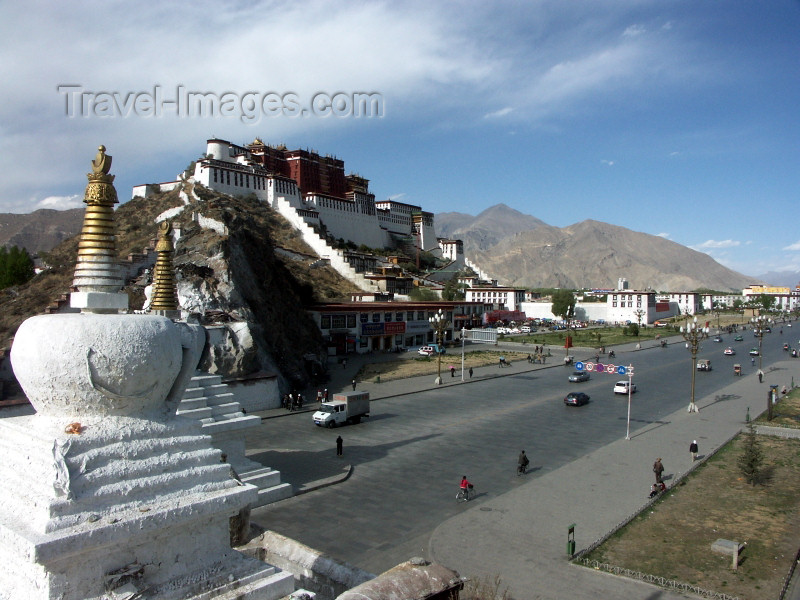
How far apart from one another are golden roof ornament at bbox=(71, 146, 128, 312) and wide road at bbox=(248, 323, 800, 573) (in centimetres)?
898

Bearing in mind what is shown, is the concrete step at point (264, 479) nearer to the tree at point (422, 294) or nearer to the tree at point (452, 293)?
the tree at point (422, 294)

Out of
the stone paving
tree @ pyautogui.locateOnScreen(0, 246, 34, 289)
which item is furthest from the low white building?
the stone paving

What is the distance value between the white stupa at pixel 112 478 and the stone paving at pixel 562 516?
8.23m

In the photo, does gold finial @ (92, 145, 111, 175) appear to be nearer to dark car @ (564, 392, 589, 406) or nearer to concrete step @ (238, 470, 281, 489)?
concrete step @ (238, 470, 281, 489)

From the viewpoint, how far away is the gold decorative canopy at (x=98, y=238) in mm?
5641

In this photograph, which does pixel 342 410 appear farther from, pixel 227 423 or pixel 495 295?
pixel 495 295

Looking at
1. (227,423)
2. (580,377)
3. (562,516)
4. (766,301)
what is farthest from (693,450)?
(766,301)

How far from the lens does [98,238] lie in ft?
18.9

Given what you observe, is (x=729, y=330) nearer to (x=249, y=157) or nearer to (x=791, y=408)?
(x=791, y=408)

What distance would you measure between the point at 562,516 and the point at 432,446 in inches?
309

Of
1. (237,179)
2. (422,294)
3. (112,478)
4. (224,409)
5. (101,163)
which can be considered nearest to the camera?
(112,478)

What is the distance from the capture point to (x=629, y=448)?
22.2 meters

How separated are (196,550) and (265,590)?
733 millimetres

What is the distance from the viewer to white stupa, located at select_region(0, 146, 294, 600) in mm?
4379
